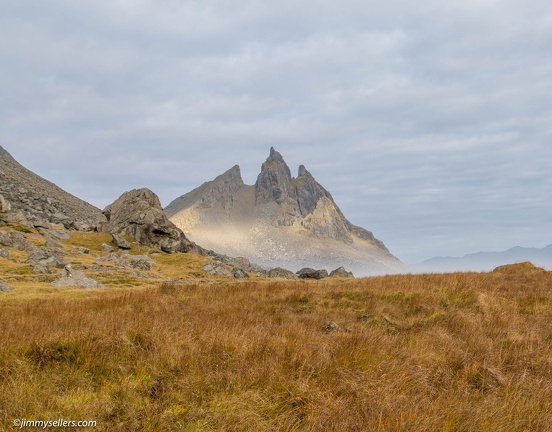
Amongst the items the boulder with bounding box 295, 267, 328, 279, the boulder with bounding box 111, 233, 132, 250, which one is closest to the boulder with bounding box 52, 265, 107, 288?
the boulder with bounding box 111, 233, 132, 250

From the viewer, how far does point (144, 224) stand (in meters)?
54.2

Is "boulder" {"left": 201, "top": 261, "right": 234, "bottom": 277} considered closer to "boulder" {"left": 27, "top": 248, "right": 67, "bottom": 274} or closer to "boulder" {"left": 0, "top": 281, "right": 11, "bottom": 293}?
"boulder" {"left": 27, "top": 248, "right": 67, "bottom": 274}

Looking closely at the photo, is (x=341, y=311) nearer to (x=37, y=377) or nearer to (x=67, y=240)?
(x=37, y=377)

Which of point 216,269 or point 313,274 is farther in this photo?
point 313,274

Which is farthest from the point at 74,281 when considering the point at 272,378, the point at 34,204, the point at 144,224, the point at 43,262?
the point at 34,204

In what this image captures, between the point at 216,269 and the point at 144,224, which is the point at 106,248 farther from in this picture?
the point at 216,269

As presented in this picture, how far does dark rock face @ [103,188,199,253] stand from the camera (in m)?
54.0

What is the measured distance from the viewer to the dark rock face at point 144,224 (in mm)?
53969

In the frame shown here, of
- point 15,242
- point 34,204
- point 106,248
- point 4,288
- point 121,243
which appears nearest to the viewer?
point 4,288

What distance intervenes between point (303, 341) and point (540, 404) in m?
3.53

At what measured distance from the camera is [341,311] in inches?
491

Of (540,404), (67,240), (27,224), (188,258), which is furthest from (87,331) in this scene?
(27,224)

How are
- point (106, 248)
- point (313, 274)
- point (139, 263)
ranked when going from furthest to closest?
point (313, 274) < point (106, 248) < point (139, 263)

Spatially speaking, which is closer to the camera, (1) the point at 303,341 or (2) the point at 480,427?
(2) the point at 480,427
